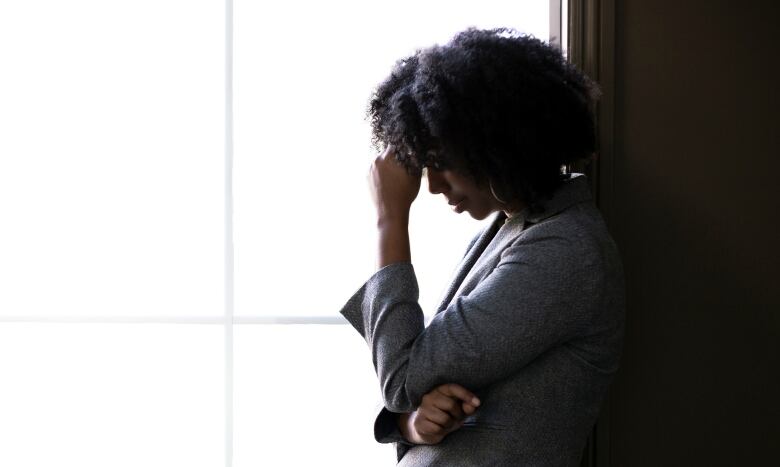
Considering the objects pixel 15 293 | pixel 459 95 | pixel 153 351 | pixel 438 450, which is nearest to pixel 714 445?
pixel 438 450

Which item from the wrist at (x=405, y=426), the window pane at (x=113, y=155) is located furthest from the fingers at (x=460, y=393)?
the window pane at (x=113, y=155)

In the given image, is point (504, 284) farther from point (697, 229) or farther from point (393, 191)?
point (697, 229)

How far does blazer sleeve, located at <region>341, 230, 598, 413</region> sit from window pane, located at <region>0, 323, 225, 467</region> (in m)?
0.72

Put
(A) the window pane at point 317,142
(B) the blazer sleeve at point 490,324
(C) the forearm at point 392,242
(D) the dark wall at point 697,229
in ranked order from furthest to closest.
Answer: (A) the window pane at point 317,142, (D) the dark wall at point 697,229, (C) the forearm at point 392,242, (B) the blazer sleeve at point 490,324

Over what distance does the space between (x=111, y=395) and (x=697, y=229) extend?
1280 mm

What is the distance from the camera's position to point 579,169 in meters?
1.56

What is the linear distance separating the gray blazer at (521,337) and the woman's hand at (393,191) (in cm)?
9

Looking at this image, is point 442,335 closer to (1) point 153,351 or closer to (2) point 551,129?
(2) point 551,129

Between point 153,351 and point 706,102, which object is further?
point 153,351

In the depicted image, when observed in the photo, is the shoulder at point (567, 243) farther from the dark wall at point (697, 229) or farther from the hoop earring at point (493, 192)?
the dark wall at point (697, 229)

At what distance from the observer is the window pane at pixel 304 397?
1723 mm

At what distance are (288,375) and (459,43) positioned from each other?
885 millimetres

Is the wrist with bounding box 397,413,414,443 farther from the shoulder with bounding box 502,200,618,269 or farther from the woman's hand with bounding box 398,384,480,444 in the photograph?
the shoulder with bounding box 502,200,618,269

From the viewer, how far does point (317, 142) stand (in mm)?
1693
